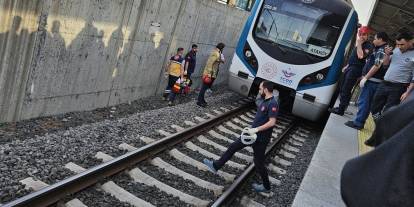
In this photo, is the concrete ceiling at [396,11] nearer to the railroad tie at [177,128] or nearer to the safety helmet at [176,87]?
the safety helmet at [176,87]

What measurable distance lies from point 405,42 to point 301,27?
158 inches

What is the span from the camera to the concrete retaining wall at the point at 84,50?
22.5ft

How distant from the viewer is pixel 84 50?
27.6 feet

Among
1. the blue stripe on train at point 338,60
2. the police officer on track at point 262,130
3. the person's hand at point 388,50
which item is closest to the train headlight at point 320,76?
the blue stripe on train at point 338,60

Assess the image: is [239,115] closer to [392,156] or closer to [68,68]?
[68,68]

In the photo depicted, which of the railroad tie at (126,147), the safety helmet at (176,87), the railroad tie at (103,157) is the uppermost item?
the safety helmet at (176,87)

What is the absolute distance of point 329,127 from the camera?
988cm

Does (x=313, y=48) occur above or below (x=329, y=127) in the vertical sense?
above

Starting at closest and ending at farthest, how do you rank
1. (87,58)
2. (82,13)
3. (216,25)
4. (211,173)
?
1. (211,173)
2. (82,13)
3. (87,58)
4. (216,25)

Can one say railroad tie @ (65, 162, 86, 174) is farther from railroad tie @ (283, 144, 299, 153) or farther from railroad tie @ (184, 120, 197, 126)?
railroad tie @ (283, 144, 299, 153)

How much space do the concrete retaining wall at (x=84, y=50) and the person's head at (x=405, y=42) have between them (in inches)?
205

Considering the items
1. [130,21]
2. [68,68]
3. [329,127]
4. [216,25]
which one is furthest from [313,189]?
[216,25]

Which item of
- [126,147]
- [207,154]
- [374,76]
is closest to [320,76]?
[374,76]

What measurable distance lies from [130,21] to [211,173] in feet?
13.1
